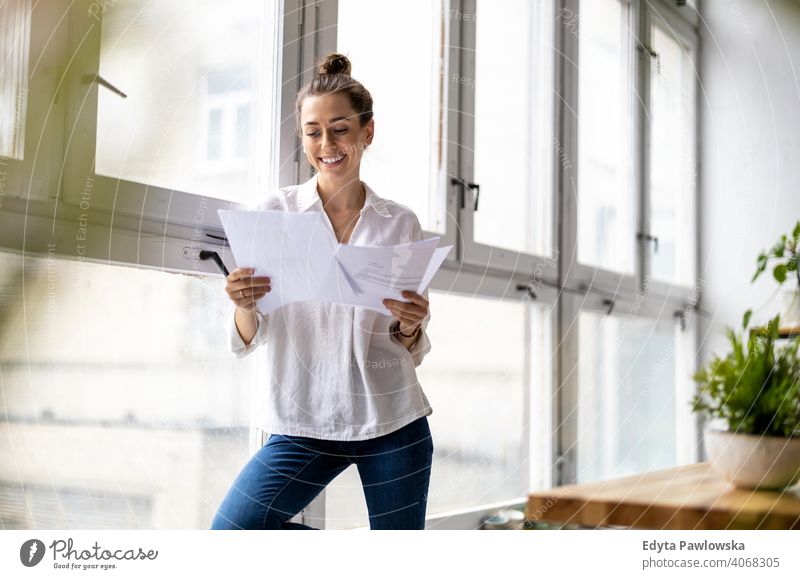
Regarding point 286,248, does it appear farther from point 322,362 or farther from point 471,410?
point 471,410

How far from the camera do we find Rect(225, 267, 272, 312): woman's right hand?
844mm

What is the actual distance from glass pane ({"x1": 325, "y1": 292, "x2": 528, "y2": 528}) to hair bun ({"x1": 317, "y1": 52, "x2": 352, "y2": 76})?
323 mm

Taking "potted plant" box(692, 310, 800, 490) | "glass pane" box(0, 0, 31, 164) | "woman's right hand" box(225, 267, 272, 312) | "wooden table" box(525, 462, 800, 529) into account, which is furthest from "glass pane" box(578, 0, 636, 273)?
"glass pane" box(0, 0, 31, 164)

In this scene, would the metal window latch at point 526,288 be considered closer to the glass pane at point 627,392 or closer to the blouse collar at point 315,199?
the glass pane at point 627,392

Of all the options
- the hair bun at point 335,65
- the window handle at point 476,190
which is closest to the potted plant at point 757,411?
the window handle at point 476,190

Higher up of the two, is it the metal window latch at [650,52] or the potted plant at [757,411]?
the metal window latch at [650,52]

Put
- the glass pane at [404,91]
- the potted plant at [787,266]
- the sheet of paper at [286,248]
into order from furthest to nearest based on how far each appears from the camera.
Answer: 1. the potted plant at [787,266]
2. the glass pane at [404,91]
3. the sheet of paper at [286,248]

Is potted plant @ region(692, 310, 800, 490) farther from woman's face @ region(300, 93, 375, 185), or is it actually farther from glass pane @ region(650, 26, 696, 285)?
woman's face @ region(300, 93, 375, 185)

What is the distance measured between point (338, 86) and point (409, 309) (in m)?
0.26

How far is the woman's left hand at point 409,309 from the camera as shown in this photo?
2.86ft

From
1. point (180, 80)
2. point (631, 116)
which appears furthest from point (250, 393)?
point (631, 116)

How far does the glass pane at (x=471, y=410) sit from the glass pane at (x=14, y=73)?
1.73ft
